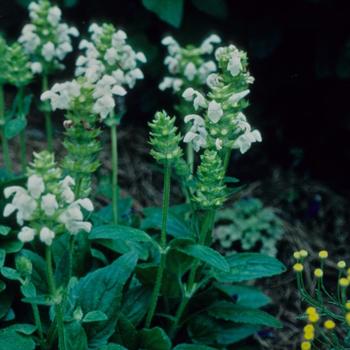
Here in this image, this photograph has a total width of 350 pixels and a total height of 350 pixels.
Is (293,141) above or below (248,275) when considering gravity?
above

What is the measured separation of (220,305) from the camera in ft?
11.4

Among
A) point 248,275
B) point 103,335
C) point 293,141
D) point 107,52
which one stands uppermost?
point 107,52

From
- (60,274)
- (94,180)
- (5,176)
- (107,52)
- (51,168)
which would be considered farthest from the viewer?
(94,180)

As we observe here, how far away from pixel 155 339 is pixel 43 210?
3.54 ft

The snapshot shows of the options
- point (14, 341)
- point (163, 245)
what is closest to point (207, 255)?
point (163, 245)

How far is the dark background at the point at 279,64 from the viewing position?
471 cm

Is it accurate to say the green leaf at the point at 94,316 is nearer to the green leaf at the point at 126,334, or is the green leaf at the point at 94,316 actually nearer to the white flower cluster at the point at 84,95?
the green leaf at the point at 126,334

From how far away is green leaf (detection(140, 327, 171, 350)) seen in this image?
309 centimetres

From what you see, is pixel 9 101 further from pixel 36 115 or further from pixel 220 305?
pixel 220 305

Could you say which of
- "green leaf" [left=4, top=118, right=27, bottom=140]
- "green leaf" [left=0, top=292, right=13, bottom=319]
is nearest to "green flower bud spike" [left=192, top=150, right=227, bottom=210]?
"green leaf" [left=0, top=292, right=13, bottom=319]

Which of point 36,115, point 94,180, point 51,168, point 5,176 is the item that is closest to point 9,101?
point 36,115

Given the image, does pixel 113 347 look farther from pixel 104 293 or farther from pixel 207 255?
pixel 207 255

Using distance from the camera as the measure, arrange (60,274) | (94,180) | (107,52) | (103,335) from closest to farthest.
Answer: (60,274) < (103,335) < (107,52) < (94,180)

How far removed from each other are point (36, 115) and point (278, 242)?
2360 millimetres
